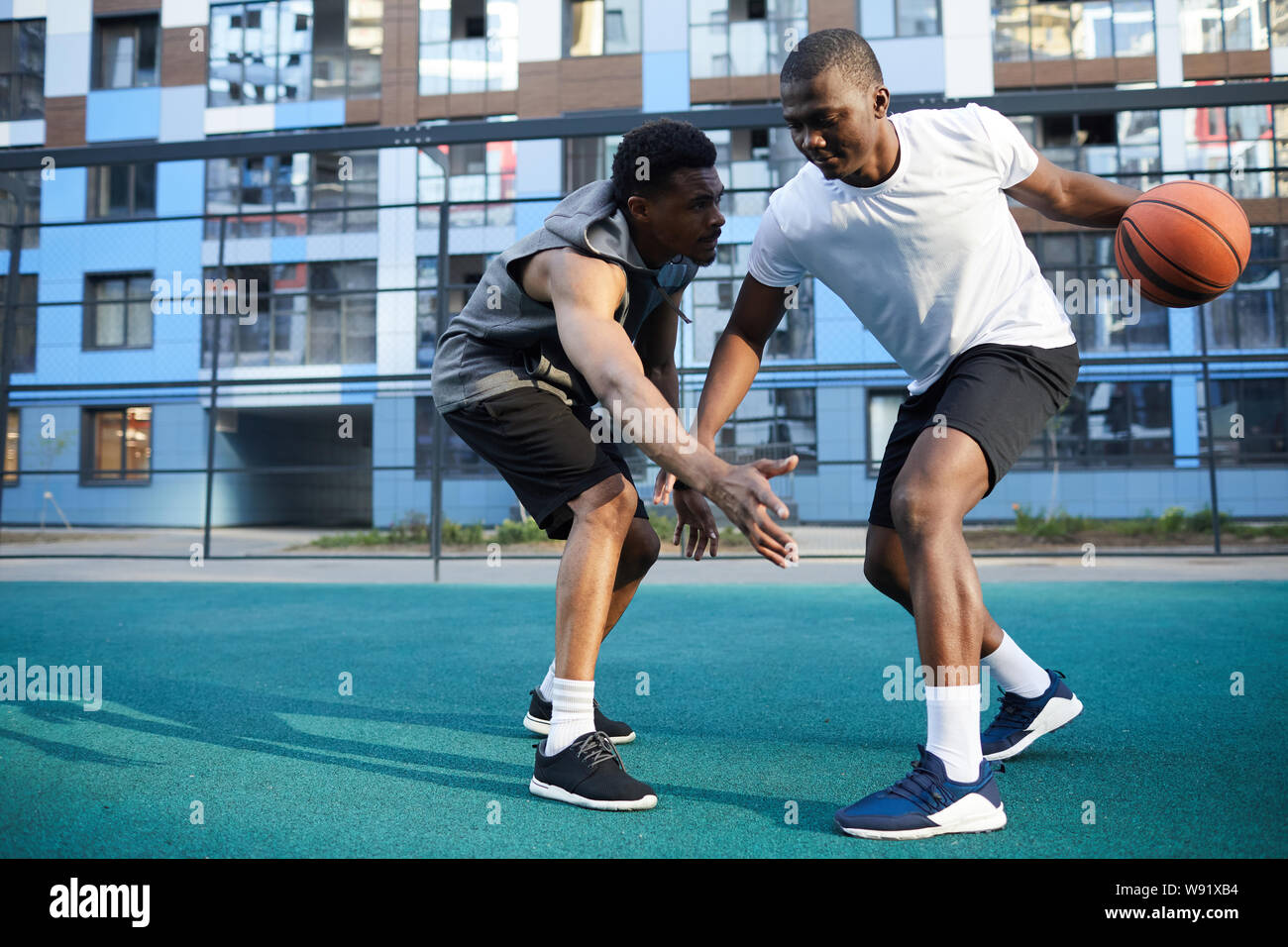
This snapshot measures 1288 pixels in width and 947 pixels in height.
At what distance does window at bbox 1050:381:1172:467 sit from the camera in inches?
554

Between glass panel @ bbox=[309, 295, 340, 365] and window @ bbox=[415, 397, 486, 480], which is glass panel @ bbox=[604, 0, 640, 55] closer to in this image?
glass panel @ bbox=[309, 295, 340, 365]

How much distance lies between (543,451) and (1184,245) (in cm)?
159

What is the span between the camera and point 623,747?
2.41 meters

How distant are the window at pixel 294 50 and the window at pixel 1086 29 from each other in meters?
11.0

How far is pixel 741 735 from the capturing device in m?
2.50

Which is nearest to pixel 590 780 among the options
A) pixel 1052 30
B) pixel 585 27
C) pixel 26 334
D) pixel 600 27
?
pixel 600 27

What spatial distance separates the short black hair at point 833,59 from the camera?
183 cm

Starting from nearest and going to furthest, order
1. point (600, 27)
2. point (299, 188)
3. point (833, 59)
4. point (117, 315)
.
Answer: point (833, 59)
point (299, 188)
point (600, 27)
point (117, 315)

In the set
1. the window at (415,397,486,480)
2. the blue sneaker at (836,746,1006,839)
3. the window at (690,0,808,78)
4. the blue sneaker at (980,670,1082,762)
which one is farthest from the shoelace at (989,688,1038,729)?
the window at (690,0,808,78)

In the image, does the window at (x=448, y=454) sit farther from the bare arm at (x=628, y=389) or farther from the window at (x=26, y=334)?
the bare arm at (x=628, y=389)

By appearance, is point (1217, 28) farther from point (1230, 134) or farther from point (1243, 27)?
point (1230, 134)

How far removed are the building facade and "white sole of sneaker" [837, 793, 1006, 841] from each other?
11276 mm
